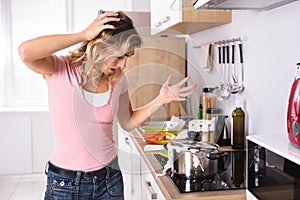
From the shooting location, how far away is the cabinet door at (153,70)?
2465mm

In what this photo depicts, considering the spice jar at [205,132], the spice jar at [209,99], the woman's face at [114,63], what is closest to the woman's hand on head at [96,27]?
the woman's face at [114,63]

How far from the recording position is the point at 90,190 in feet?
4.35

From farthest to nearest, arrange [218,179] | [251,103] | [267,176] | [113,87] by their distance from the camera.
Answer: [251,103] → [113,87] → [218,179] → [267,176]

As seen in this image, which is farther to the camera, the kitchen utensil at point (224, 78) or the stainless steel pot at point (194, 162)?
the kitchen utensil at point (224, 78)

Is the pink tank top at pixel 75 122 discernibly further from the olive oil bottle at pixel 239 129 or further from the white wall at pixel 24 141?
the white wall at pixel 24 141

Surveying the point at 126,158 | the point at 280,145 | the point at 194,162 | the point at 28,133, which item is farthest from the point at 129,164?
the point at 28,133

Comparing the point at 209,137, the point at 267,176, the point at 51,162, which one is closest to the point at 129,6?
the point at 209,137

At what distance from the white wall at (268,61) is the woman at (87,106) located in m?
0.57

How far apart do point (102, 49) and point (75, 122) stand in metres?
0.30

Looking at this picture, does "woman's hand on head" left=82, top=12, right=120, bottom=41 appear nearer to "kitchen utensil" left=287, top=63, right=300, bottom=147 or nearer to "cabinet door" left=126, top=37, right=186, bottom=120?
"kitchen utensil" left=287, top=63, right=300, bottom=147

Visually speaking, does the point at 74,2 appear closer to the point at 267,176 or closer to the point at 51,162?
the point at 51,162

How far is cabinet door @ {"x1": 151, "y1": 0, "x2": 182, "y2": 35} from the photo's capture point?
1.77 metres

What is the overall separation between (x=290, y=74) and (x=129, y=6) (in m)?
2.68

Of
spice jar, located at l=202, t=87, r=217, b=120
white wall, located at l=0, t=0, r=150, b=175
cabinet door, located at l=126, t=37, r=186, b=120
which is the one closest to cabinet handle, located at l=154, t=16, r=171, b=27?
cabinet door, located at l=126, t=37, r=186, b=120
